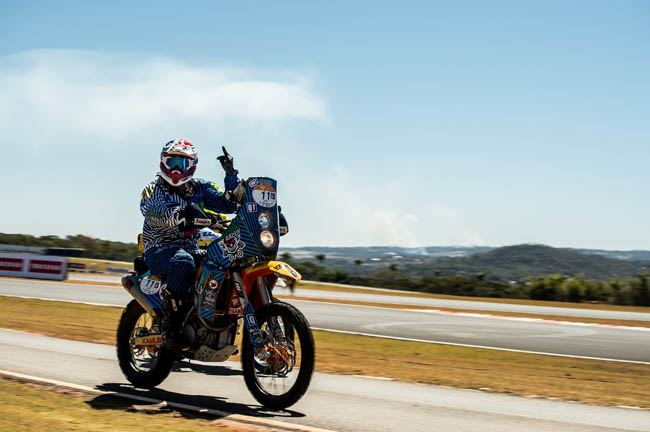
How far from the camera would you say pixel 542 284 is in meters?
41.1

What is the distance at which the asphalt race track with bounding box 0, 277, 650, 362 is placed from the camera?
1497 cm

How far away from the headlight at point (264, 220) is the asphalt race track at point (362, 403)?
174 cm

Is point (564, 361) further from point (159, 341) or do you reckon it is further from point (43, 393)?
point (43, 393)

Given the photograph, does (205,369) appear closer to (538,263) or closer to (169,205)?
(169,205)

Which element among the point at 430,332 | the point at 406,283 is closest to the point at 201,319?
the point at 430,332

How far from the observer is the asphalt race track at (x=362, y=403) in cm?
591

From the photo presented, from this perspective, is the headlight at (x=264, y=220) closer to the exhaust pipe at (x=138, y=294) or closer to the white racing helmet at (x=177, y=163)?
the white racing helmet at (x=177, y=163)

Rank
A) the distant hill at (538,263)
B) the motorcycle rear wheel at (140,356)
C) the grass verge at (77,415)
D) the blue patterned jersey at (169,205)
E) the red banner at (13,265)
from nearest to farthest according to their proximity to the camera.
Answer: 1. the grass verge at (77,415)
2. the blue patterned jersey at (169,205)
3. the motorcycle rear wheel at (140,356)
4. the red banner at (13,265)
5. the distant hill at (538,263)

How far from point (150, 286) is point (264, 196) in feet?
6.01

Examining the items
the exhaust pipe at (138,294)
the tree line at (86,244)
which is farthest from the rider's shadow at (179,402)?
the tree line at (86,244)

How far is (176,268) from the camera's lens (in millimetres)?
6844

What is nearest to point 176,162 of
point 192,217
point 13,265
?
point 192,217

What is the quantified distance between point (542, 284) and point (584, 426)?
36989mm

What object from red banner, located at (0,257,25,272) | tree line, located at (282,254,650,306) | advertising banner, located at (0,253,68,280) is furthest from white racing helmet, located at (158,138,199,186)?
tree line, located at (282,254,650,306)
